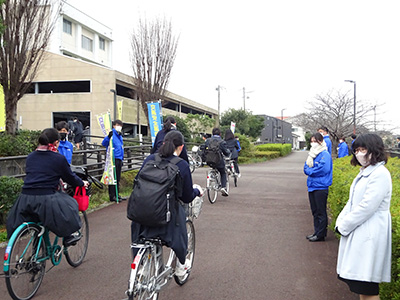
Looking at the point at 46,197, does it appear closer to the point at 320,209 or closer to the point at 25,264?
the point at 25,264

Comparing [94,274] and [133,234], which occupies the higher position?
[133,234]

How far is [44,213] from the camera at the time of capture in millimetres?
3809

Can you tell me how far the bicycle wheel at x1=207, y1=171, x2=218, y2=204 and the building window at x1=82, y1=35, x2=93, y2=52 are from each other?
120ft

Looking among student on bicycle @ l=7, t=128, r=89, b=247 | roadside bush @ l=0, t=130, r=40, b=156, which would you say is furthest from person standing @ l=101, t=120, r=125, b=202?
student on bicycle @ l=7, t=128, r=89, b=247

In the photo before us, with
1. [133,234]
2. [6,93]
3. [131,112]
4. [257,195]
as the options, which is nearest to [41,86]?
[131,112]

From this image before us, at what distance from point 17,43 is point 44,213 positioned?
988cm

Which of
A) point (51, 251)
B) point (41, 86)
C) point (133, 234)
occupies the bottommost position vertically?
point (51, 251)

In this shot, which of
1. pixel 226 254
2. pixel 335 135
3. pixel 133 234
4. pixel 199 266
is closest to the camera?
pixel 133 234

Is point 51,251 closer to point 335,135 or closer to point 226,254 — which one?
point 226,254

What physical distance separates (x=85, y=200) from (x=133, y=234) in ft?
5.10

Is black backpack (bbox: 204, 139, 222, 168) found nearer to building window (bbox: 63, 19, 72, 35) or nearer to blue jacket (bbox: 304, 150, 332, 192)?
blue jacket (bbox: 304, 150, 332, 192)

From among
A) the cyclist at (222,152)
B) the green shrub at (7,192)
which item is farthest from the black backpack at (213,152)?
the green shrub at (7,192)

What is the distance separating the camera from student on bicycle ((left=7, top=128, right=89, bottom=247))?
3.78m

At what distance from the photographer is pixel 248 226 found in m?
7.05
